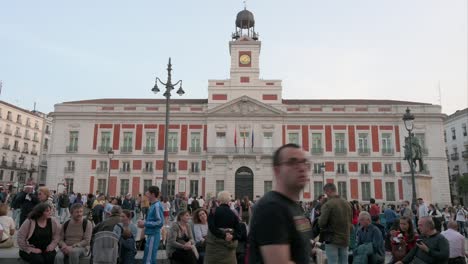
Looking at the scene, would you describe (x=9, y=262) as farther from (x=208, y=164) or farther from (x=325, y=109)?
(x=325, y=109)

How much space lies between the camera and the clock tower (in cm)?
4125

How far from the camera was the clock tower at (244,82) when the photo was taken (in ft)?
135

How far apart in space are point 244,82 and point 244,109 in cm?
366

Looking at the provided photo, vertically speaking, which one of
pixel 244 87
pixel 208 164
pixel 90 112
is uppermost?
pixel 244 87

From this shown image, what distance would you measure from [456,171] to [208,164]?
3418 centimetres

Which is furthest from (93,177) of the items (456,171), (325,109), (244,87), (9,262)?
(456,171)

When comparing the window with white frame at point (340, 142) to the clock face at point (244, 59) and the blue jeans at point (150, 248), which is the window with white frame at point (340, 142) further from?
the blue jeans at point (150, 248)

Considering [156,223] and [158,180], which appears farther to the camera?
[158,180]

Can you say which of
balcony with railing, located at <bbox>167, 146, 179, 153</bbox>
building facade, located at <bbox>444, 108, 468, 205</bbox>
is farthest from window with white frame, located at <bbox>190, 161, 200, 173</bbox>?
building facade, located at <bbox>444, 108, 468, 205</bbox>

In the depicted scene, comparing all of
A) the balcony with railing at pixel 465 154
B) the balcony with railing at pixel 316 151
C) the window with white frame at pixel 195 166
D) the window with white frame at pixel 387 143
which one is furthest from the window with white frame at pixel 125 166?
the balcony with railing at pixel 465 154

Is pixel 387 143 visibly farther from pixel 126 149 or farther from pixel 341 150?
pixel 126 149

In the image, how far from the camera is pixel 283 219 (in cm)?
214

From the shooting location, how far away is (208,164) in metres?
38.7

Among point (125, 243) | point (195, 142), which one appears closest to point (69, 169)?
point (195, 142)
